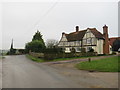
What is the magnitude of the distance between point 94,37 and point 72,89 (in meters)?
29.7

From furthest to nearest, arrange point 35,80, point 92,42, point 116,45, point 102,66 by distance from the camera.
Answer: point 116,45 < point 92,42 < point 102,66 < point 35,80

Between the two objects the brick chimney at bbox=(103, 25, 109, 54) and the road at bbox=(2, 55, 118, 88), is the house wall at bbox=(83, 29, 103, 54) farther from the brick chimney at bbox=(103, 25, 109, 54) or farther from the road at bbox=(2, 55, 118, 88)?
the road at bbox=(2, 55, 118, 88)

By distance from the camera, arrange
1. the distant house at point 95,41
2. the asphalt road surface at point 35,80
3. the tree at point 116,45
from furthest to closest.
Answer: the tree at point 116,45, the distant house at point 95,41, the asphalt road surface at point 35,80

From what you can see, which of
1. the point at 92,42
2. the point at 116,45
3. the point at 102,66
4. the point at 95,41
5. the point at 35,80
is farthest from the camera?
the point at 116,45

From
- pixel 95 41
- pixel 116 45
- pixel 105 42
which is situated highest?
pixel 95 41

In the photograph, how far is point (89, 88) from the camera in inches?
229

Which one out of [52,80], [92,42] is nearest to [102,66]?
[52,80]

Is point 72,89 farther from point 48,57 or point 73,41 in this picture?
point 73,41

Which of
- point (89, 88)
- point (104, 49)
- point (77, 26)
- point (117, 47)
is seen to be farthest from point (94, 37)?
point (89, 88)

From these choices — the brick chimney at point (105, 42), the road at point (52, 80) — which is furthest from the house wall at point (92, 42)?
the road at point (52, 80)

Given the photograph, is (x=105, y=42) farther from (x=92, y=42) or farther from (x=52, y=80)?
(x=52, y=80)

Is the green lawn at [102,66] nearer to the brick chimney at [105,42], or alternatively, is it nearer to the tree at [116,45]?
the brick chimney at [105,42]

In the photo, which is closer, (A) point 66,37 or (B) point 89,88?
(B) point 89,88

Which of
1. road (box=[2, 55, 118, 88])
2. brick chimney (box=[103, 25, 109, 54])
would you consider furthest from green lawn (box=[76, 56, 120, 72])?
brick chimney (box=[103, 25, 109, 54])
